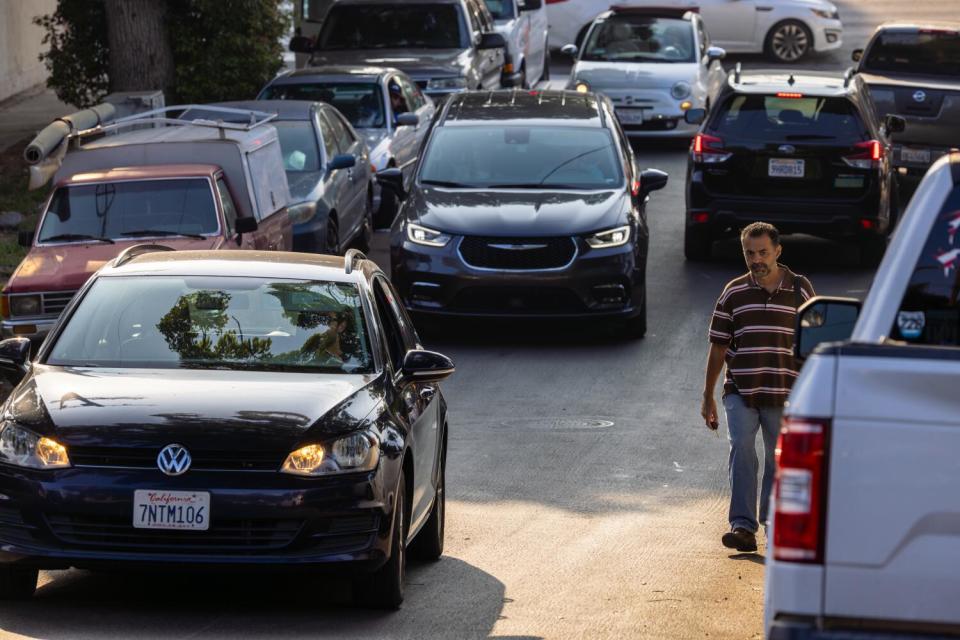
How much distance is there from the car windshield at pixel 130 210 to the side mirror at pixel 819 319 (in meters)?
8.47

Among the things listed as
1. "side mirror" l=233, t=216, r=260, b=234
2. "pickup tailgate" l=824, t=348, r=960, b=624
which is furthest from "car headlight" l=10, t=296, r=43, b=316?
"pickup tailgate" l=824, t=348, r=960, b=624

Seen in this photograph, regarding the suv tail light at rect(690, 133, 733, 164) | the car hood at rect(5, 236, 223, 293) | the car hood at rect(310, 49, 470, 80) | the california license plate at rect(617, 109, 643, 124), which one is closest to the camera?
the car hood at rect(5, 236, 223, 293)

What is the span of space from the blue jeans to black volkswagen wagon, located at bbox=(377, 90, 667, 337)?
5.47m

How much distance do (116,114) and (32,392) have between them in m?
11.4

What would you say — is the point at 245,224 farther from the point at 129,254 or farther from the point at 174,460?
the point at 174,460

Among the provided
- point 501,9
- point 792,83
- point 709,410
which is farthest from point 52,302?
point 501,9

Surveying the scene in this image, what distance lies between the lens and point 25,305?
13164 mm

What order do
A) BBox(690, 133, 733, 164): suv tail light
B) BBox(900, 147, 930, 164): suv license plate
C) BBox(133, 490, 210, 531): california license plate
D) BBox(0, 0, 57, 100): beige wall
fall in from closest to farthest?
1. BBox(133, 490, 210, 531): california license plate
2. BBox(690, 133, 733, 164): suv tail light
3. BBox(900, 147, 930, 164): suv license plate
4. BBox(0, 0, 57, 100): beige wall

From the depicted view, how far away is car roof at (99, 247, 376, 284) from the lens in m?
8.77

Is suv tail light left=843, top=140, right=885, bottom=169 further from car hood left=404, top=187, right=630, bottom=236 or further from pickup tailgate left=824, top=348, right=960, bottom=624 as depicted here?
pickup tailgate left=824, top=348, right=960, bottom=624

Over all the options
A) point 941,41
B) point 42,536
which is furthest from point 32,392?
point 941,41

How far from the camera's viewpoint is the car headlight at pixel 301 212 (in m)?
16.4

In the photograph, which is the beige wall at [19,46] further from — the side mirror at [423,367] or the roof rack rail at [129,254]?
the side mirror at [423,367]

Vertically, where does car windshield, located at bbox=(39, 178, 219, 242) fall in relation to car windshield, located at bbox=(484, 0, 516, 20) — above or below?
above
